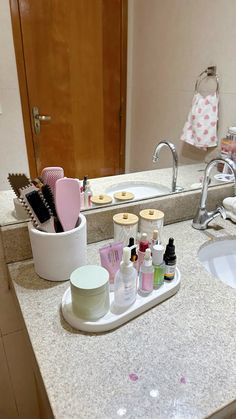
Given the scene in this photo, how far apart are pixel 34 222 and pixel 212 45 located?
0.97m

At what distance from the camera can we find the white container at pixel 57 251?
0.69 meters

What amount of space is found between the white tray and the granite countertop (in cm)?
32

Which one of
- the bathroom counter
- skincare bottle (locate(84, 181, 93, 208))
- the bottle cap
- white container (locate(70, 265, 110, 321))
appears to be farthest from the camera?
skincare bottle (locate(84, 181, 93, 208))

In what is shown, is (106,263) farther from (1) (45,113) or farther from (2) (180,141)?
(2) (180,141)

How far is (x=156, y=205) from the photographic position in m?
1.05

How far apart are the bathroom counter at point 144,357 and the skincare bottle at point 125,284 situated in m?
0.05

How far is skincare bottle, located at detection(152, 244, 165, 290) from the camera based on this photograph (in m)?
0.69

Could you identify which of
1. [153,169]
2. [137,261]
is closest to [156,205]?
[153,169]

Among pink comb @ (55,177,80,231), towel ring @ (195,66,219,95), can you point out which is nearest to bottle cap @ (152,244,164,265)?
pink comb @ (55,177,80,231)

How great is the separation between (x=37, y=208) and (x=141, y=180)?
0.51 metres

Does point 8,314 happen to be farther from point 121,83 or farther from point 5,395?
point 121,83

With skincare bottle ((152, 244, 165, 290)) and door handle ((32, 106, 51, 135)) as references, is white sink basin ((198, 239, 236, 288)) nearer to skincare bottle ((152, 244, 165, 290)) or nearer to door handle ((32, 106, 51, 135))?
skincare bottle ((152, 244, 165, 290))

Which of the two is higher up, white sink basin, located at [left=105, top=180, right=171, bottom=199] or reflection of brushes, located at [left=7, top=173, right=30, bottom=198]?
reflection of brushes, located at [left=7, top=173, right=30, bottom=198]

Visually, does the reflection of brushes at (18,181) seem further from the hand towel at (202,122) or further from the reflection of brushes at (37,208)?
the hand towel at (202,122)
